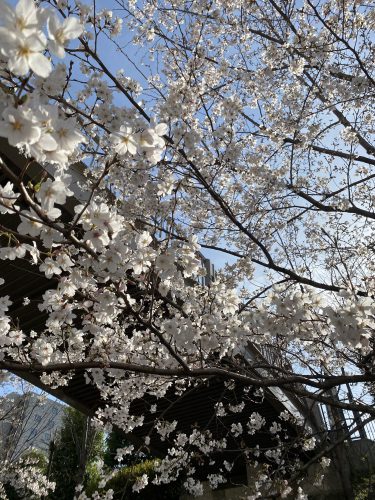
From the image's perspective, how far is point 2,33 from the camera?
50.1 inches

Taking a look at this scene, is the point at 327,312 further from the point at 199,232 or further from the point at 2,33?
the point at 199,232

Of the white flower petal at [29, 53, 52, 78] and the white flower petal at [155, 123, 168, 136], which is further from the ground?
the white flower petal at [155, 123, 168, 136]

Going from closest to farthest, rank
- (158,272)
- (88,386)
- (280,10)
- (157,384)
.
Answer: (158,272) → (157,384) → (280,10) → (88,386)

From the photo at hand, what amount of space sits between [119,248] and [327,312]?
56.4 inches

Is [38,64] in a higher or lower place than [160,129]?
lower

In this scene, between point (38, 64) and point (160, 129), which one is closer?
point (38, 64)

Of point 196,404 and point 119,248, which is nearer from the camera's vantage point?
point 119,248

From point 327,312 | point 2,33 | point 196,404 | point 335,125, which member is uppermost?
point 335,125

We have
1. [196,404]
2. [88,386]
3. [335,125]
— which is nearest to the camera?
[335,125]

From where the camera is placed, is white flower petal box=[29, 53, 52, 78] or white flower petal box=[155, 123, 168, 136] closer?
white flower petal box=[29, 53, 52, 78]

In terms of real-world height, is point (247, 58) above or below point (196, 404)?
above

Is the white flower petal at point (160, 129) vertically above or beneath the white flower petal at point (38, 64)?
above

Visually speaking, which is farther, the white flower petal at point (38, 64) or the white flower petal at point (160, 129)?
the white flower petal at point (160, 129)

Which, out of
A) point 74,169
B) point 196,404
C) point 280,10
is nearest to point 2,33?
point 74,169
